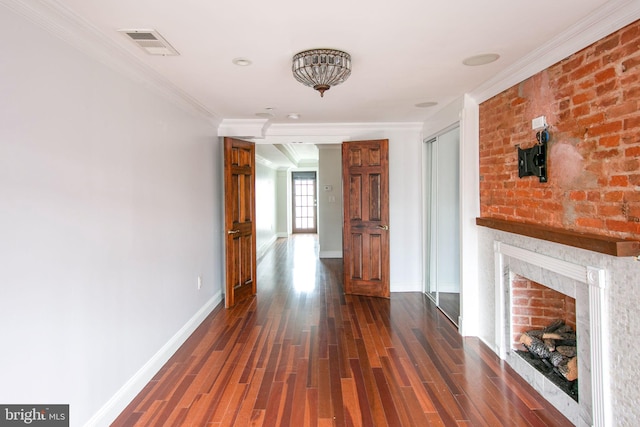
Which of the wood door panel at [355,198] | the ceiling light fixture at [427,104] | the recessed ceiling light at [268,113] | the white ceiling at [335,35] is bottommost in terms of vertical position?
the wood door panel at [355,198]

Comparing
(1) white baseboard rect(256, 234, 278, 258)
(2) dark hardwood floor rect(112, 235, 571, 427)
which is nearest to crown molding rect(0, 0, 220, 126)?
(2) dark hardwood floor rect(112, 235, 571, 427)

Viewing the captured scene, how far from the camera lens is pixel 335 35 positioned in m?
2.19

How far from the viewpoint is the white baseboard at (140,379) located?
2191 millimetres

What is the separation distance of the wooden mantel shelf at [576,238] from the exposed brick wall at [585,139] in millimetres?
74

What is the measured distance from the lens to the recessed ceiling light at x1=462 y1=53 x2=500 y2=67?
2.55m

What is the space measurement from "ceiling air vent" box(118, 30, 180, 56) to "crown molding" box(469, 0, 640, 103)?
2.44 meters

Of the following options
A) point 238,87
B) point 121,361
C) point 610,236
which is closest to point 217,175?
point 238,87

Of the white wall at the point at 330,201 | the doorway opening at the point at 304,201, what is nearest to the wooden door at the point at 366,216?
the white wall at the point at 330,201

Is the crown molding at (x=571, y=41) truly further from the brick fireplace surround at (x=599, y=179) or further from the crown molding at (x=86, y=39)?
the crown molding at (x=86, y=39)

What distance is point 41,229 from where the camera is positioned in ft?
5.59

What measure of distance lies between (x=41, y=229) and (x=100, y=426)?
127 centimetres

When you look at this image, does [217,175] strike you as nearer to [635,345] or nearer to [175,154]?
[175,154]

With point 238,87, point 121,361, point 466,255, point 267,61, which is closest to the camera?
point 121,361

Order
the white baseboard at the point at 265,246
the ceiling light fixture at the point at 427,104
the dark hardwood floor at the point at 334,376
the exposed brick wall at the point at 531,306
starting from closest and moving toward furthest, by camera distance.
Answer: the dark hardwood floor at the point at 334,376
the exposed brick wall at the point at 531,306
the ceiling light fixture at the point at 427,104
the white baseboard at the point at 265,246
